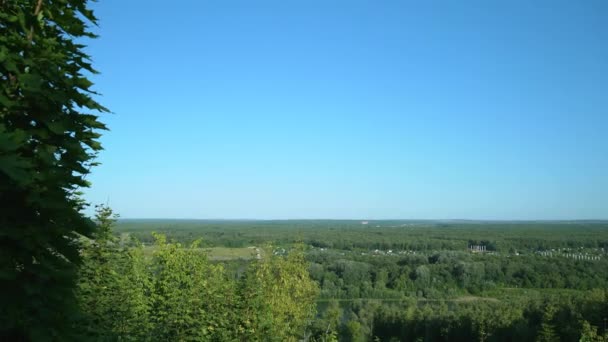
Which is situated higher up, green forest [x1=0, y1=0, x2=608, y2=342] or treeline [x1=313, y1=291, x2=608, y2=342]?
green forest [x1=0, y1=0, x2=608, y2=342]

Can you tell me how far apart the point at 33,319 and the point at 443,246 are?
109706 millimetres

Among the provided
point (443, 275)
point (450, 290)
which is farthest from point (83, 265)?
point (443, 275)

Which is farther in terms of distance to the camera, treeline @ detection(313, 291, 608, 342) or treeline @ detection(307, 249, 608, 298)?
treeline @ detection(307, 249, 608, 298)

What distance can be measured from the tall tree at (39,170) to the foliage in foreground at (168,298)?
514 centimetres

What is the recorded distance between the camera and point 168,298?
11.7m

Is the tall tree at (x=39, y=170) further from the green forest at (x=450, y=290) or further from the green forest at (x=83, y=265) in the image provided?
the green forest at (x=450, y=290)

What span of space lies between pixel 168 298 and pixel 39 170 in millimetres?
9546

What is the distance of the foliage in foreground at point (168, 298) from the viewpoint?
31.9ft

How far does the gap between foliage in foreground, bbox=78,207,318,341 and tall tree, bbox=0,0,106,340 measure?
5136mm

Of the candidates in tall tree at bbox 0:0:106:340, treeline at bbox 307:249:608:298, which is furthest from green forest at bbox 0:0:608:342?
treeline at bbox 307:249:608:298

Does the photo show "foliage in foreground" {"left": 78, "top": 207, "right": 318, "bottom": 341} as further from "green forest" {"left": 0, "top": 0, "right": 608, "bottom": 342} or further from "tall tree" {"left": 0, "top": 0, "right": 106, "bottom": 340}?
"tall tree" {"left": 0, "top": 0, "right": 106, "bottom": 340}

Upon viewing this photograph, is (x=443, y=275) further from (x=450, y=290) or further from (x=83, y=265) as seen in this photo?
(x=83, y=265)

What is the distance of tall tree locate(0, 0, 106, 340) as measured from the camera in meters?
2.65

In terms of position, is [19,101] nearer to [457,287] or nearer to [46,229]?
[46,229]
